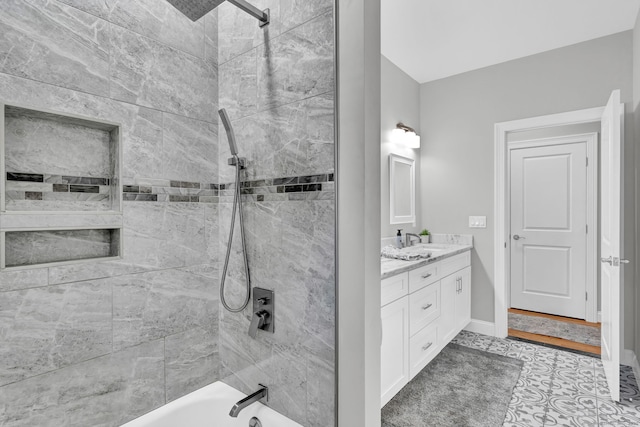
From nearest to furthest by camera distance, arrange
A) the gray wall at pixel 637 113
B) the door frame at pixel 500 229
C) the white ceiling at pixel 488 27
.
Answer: the white ceiling at pixel 488 27
the gray wall at pixel 637 113
the door frame at pixel 500 229

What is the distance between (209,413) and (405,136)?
2.90 m

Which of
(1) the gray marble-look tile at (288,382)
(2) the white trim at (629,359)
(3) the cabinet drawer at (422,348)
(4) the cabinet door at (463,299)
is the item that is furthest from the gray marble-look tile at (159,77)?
(2) the white trim at (629,359)

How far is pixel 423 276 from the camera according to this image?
2.39 metres

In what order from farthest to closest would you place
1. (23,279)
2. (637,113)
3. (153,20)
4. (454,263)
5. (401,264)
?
(454,263)
(637,113)
(401,264)
(153,20)
(23,279)

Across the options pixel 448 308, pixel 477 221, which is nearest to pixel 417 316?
pixel 448 308

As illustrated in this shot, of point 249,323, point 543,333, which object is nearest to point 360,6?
point 249,323

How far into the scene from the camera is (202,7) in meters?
1.20

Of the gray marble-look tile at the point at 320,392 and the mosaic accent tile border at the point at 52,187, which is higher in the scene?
the mosaic accent tile border at the point at 52,187

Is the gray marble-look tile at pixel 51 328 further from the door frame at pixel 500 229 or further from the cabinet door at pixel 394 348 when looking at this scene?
the door frame at pixel 500 229

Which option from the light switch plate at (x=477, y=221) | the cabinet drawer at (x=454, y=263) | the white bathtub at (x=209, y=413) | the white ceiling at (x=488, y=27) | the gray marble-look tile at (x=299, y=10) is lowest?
the white bathtub at (x=209, y=413)

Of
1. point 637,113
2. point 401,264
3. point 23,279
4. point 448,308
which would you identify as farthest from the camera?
point 448,308

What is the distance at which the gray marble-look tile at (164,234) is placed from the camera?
135 centimetres

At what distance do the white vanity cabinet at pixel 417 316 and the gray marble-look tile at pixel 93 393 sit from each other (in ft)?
3.61

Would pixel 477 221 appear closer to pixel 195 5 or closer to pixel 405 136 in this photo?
pixel 405 136
